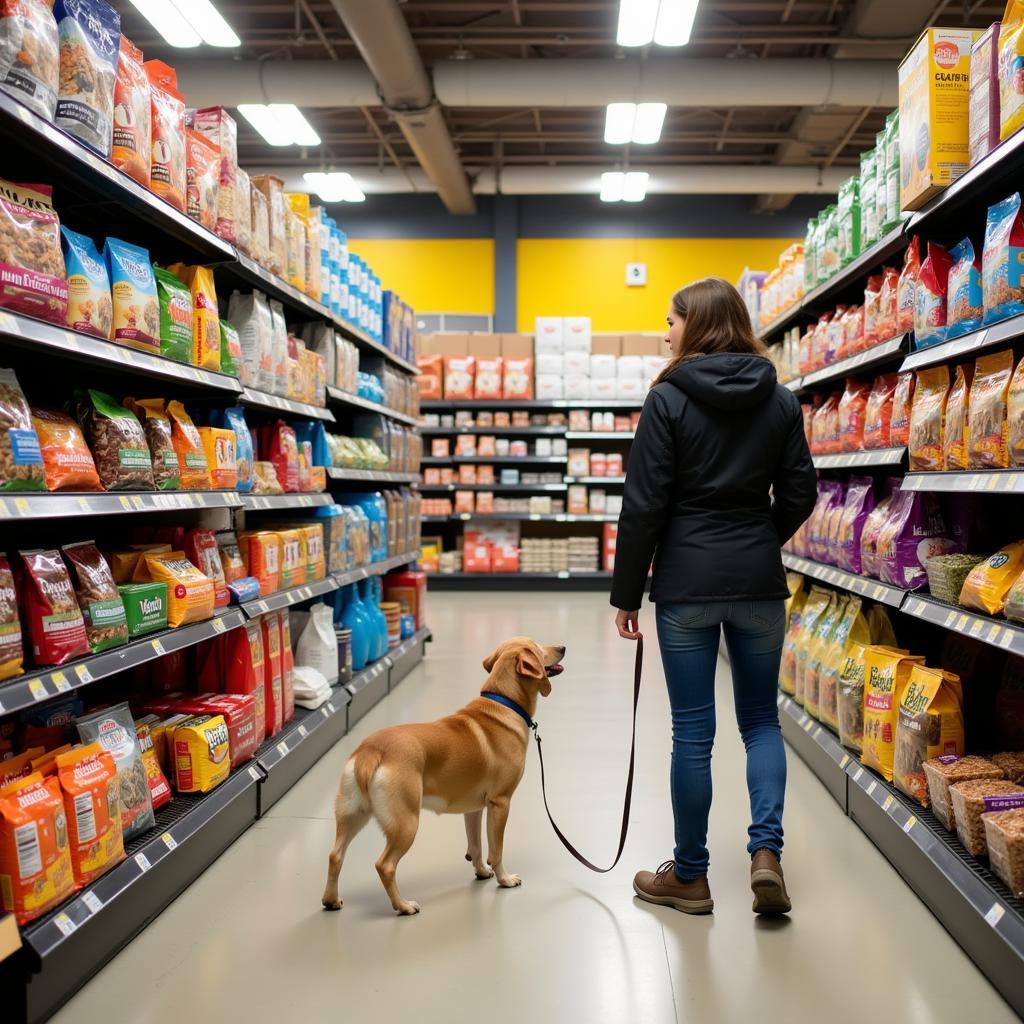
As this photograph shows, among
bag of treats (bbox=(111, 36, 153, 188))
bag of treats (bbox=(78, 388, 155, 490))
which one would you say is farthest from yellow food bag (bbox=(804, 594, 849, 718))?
bag of treats (bbox=(111, 36, 153, 188))

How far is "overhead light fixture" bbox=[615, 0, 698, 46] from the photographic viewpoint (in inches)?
232

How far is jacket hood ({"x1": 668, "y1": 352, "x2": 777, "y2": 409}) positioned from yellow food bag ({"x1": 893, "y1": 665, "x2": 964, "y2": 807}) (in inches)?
39.3

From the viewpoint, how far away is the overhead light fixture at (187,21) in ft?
19.4

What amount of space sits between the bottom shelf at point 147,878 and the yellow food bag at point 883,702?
77.1 inches

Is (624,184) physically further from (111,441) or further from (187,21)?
(111,441)

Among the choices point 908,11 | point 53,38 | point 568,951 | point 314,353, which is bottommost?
point 568,951

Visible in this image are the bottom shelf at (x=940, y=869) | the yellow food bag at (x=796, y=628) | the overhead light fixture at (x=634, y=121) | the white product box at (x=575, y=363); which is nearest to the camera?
the bottom shelf at (x=940, y=869)

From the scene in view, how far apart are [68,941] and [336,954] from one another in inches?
22.9

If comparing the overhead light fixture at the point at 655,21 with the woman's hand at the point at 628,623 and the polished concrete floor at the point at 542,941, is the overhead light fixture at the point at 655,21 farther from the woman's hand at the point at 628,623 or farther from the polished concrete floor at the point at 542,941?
the polished concrete floor at the point at 542,941

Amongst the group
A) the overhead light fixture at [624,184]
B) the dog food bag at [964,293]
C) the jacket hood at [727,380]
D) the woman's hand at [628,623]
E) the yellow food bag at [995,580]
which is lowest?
the woman's hand at [628,623]

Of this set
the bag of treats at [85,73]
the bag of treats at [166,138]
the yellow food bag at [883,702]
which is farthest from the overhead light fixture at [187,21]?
the yellow food bag at [883,702]

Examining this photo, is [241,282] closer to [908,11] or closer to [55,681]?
[55,681]

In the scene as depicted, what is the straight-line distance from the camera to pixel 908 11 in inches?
276

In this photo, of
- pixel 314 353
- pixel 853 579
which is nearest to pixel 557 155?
pixel 314 353
